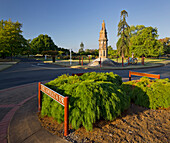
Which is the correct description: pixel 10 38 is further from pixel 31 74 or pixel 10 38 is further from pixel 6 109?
pixel 6 109

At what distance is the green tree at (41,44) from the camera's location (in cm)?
7319

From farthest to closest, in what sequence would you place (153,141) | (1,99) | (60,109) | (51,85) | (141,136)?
(1,99) < (51,85) < (60,109) < (141,136) < (153,141)

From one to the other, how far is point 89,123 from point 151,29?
4456 centimetres

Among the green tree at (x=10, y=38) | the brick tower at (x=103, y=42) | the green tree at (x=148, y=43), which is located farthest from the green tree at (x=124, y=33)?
the green tree at (x=10, y=38)

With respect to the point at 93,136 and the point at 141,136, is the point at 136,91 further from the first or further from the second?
the point at 93,136

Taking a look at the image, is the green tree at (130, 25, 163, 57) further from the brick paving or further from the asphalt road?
the brick paving

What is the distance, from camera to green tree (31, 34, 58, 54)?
73.2 m

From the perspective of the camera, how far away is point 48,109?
3.26 metres

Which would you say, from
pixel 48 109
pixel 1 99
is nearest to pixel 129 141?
pixel 48 109

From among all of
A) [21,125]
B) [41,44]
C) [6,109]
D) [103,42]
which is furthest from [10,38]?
[41,44]

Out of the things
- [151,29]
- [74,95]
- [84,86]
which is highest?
[151,29]

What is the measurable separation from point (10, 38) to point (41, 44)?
42.4m

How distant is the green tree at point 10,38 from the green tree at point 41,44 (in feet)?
119

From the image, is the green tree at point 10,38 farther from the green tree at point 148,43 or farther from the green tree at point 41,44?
the green tree at point 148,43
